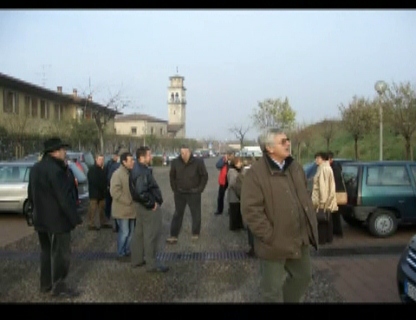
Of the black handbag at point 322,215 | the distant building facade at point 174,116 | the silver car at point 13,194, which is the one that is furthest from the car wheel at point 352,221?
the distant building facade at point 174,116

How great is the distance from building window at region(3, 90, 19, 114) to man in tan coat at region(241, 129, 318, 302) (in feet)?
105

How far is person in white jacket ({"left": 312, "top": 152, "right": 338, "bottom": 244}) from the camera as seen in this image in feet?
27.9

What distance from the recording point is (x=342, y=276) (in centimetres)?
646

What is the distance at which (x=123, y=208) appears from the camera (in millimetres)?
7441

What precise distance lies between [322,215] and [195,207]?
2474 millimetres

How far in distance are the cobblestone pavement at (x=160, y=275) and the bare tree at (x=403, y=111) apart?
501 inches

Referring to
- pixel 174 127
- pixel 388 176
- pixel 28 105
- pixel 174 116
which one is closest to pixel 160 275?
pixel 388 176

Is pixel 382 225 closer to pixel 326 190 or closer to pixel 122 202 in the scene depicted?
pixel 326 190

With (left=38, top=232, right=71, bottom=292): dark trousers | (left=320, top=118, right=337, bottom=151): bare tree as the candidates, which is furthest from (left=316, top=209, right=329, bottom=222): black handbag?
(left=320, top=118, right=337, bottom=151): bare tree
